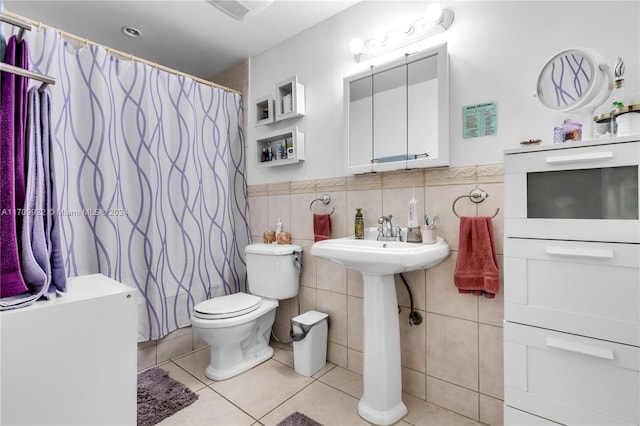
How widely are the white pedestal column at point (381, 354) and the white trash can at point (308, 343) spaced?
0.45m

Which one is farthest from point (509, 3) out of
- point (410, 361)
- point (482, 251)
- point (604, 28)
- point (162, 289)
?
point (162, 289)

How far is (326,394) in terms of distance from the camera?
1.71m

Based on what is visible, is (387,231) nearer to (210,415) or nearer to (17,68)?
(210,415)

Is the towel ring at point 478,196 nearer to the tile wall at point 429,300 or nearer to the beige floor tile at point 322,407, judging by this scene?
the tile wall at point 429,300

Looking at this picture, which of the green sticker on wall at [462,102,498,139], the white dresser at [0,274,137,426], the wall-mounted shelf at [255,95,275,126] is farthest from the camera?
the wall-mounted shelf at [255,95,275,126]

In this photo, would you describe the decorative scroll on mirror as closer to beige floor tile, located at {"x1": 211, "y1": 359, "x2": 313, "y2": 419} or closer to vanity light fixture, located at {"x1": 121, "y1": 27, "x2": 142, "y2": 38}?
beige floor tile, located at {"x1": 211, "y1": 359, "x2": 313, "y2": 419}

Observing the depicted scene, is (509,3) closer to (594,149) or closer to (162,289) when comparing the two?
(594,149)

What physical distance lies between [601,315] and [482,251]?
477mm

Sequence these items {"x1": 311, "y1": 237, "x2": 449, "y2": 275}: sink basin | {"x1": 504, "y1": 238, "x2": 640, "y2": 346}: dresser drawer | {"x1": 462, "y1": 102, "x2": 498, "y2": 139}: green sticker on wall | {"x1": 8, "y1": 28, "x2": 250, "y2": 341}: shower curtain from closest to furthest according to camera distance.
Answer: {"x1": 504, "y1": 238, "x2": 640, "y2": 346}: dresser drawer, {"x1": 311, "y1": 237, "x2": 449, "y2": 275}: sink basin, {"x1": 462, "y1": 102, "x2": 498, "y2": 139}: green sticker on wall, {"x1": 8, "y1": 28, "x2": 250, "y2": 341}: shower curtain

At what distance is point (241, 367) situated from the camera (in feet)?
6.38

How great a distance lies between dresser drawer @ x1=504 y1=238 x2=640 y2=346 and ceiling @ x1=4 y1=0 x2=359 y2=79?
5.76 ft

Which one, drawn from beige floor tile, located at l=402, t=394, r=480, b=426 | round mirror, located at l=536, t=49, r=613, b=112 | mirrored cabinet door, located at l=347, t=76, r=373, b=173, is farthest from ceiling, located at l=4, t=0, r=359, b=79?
beige floor tile, located at l=402, t=394, r=480, b=426

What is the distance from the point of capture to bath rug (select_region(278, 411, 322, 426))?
4.78 ft

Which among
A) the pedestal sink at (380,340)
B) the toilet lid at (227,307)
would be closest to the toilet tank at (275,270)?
the toilet lid at (227,307)
